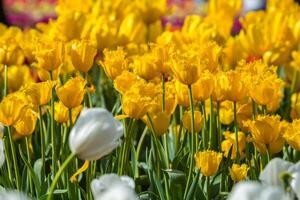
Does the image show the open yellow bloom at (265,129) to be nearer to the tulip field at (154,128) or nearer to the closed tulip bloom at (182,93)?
the tulip field at (154,128)

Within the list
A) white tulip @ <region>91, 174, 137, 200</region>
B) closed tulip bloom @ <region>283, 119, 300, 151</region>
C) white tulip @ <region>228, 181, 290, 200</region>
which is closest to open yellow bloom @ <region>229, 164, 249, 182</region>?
closed tulip bloom @ <region>283, 119, 300, 151</region>

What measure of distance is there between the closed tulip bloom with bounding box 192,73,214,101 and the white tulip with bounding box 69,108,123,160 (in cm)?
57

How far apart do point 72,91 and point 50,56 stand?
0.28m

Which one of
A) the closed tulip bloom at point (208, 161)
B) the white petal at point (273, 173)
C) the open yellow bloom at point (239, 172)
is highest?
the white petal at point (273, 173)

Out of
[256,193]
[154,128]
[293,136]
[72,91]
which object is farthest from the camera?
[154,128]

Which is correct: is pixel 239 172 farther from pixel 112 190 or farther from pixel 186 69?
pixel 112 190

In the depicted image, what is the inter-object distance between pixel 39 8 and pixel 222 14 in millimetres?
11155

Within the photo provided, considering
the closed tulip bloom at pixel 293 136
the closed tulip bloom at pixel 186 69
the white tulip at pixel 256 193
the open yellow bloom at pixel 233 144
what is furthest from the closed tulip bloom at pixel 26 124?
the white tulip at pixel 256 193

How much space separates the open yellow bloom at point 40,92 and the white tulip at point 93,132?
0.56 metres

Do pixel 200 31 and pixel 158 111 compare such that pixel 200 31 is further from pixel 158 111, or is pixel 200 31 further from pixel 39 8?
pixel 39 8

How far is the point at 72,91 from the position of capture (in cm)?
187

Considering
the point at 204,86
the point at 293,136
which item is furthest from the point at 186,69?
the point at 293,136

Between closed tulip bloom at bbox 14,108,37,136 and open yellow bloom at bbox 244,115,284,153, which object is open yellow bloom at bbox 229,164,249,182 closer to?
open yellow bloom at bbox 244,115,284,153

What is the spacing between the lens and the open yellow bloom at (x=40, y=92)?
1924 millimetres
